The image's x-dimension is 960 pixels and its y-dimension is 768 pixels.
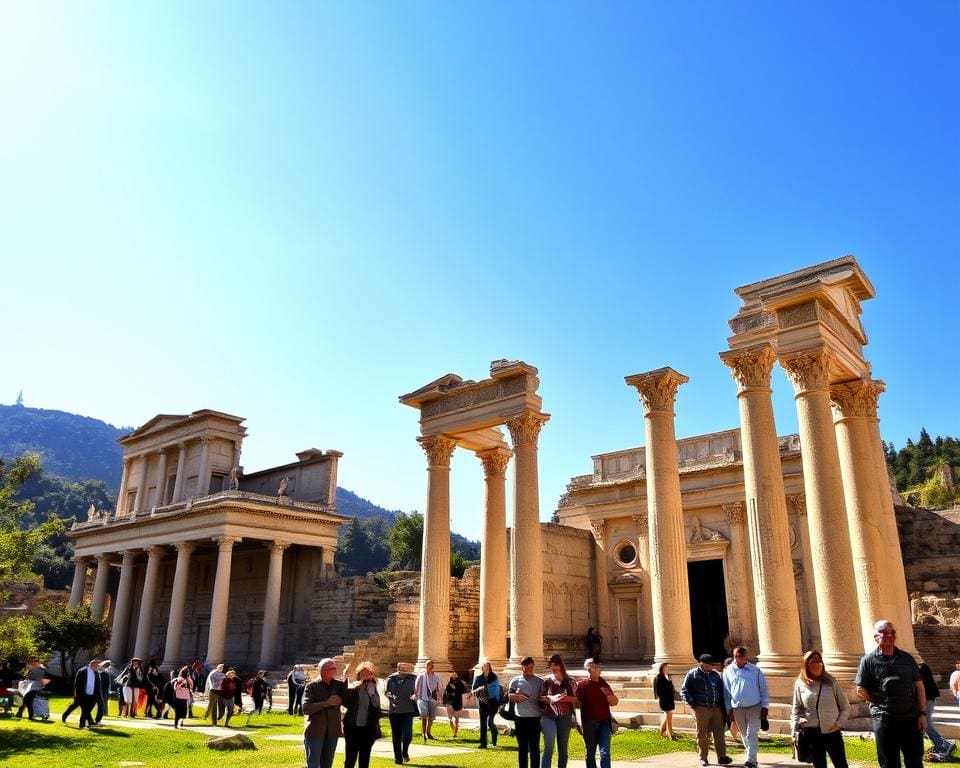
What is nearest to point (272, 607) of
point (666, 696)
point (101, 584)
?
point (101, 584)

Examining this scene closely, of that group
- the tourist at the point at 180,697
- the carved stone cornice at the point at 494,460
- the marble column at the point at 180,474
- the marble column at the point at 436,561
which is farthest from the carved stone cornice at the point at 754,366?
the marble column at the point at 180,474

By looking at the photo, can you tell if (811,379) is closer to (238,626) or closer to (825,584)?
(825,584)

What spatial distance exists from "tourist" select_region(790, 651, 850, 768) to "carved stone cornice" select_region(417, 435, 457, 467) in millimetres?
15751

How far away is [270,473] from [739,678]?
39.2 m

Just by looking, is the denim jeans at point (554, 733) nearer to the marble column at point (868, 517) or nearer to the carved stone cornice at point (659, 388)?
the marble column at point (868, 517)

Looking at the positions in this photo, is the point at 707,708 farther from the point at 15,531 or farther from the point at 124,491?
the point at 124,491

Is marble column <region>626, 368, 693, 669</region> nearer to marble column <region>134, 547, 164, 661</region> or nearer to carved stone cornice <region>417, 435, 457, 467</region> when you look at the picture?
carved stone cornice <region>417, 435, 457, 467</region>

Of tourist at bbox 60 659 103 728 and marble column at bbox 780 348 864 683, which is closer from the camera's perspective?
marble column at bbox 780 348 864 683

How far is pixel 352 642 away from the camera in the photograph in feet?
114

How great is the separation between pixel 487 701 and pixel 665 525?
620 centimetres

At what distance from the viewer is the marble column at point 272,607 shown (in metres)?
36.6

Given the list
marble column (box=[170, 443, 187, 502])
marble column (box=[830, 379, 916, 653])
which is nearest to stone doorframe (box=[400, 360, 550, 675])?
marble column (box=[830, 379, 916, 653])

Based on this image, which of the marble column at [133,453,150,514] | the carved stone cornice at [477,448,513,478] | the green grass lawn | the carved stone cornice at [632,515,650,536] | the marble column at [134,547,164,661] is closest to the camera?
the green grass lawn

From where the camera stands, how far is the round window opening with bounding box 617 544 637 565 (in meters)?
30.4
